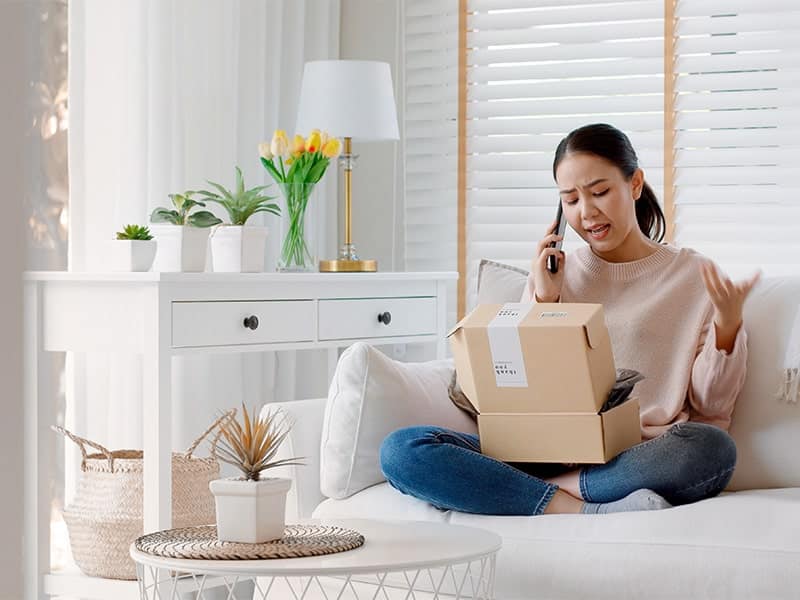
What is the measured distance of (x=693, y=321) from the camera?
2014 mm

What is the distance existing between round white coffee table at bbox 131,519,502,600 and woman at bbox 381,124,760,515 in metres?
0.15

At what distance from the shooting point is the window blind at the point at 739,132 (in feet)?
9.20

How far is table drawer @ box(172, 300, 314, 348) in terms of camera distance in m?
2.06

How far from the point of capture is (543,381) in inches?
68.6

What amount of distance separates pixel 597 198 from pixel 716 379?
0.42m

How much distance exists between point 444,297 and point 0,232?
2738mm

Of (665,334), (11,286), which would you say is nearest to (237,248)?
(665,334)

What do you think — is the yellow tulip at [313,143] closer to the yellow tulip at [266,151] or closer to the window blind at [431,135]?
the yellow tulip at [266,151]

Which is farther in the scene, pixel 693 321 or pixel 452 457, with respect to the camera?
pixel 693 321

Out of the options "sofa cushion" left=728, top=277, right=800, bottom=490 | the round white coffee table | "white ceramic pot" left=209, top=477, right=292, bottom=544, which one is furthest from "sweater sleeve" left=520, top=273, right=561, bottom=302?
"white ceramic pot" left=209, top=477, right=292, bottom=544

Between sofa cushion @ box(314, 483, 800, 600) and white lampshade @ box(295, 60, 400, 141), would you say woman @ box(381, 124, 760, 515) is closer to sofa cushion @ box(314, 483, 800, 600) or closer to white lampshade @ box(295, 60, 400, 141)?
sofa cushion @ box(314, 483, 800, 600)

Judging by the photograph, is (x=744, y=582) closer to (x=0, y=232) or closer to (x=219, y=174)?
(x=0, y=232)

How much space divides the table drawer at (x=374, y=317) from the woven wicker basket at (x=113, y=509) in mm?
422

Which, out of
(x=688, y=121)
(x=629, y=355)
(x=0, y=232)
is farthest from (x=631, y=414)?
(x=0, y=232)
